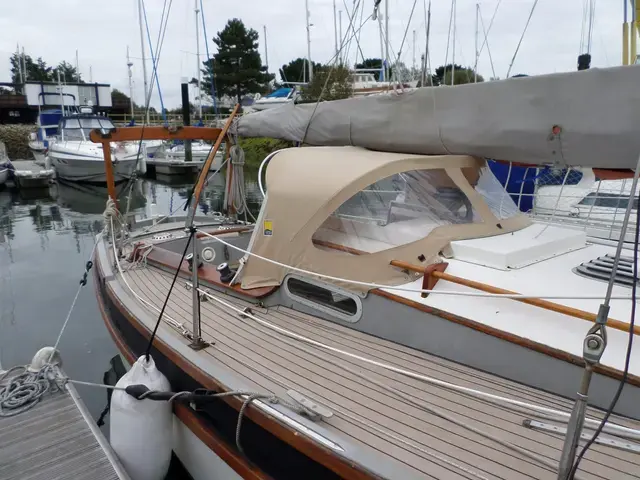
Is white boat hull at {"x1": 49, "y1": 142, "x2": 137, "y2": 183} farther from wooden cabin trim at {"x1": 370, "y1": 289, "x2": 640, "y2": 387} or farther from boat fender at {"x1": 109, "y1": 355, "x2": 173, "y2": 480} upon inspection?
wooden cabin trim at {"x1": 370, "y1": 289, "x2": 640, "y2": 387}

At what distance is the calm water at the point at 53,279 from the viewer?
613 centimetres

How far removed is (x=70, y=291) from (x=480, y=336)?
784 cm

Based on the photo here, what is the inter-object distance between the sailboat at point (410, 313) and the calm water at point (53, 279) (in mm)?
2104

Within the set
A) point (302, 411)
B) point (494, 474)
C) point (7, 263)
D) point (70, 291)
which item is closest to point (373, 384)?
point (302, 411)

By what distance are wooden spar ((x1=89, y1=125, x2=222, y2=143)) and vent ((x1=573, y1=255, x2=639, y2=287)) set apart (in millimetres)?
4354

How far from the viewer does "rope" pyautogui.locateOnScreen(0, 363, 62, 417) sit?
3635 mm

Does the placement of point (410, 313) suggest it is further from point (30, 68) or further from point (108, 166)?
point (30, 68)

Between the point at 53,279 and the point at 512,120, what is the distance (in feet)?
29.2

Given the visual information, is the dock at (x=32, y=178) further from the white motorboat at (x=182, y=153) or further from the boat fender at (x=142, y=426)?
the boat fender at (x=142, y=426)

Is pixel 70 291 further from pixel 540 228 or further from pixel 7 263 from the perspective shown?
pixel 540 228

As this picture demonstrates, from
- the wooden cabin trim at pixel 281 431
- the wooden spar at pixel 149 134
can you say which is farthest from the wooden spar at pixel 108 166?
the wooden cabin trim at pixel 281 431

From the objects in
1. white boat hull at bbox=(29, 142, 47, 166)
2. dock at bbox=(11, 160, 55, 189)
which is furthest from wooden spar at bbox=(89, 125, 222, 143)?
white boat hull at bbox=(29, 142, 47, 166)

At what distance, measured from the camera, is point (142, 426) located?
308 cm

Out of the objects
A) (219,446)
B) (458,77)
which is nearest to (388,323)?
(219,446)
